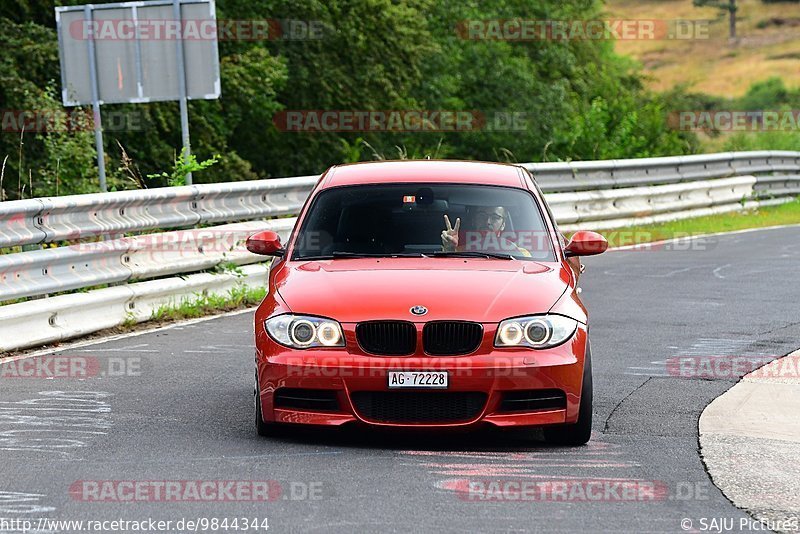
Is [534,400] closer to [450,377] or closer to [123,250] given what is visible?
[450,377]

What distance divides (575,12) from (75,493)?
50381 millimetres

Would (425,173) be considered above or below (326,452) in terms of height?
above

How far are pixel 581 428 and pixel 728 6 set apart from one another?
164m

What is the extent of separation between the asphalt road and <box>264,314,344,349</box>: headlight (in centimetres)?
54

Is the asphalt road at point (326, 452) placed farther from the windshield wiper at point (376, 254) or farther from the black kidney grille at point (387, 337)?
the windshield wiper at point (376, 254)

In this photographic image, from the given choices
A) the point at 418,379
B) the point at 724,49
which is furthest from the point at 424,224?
the point at 724,49

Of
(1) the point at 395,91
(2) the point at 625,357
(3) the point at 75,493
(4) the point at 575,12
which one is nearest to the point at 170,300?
(2) the point at 625,357

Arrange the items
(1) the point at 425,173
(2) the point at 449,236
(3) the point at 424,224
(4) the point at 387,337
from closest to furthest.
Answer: (4) the point at 387,337, (2) the point at 449,236, (3) the point at 424,224, (1) the point at 425,173

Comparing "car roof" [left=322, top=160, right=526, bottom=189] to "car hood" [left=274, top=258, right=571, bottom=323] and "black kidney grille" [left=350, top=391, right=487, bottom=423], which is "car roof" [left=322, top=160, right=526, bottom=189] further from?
"black kidney grille" [left=350, top=391, right=487, bottom=423]

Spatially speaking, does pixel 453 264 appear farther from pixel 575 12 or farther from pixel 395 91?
pixel 575 12

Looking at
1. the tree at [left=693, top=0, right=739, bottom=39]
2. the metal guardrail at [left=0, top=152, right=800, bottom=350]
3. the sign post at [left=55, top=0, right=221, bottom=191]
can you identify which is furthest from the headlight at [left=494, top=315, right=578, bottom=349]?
the tree at [left=693, top=0, right=739, bottom=39]

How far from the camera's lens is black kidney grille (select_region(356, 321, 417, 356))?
24.5 ft

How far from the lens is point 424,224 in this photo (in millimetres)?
8750

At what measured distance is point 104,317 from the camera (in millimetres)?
11930
